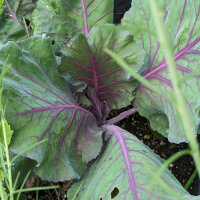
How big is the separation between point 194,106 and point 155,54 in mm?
190

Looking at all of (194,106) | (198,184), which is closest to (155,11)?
(194,106)

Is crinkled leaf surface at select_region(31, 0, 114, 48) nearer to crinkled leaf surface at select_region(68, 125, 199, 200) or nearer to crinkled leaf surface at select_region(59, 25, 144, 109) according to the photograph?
crinkled leaf surface at select_region(59, 25, 144, 109)

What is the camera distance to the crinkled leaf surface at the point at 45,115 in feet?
2.09

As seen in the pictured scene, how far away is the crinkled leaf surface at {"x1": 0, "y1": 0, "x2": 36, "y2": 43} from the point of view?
3.17 ft

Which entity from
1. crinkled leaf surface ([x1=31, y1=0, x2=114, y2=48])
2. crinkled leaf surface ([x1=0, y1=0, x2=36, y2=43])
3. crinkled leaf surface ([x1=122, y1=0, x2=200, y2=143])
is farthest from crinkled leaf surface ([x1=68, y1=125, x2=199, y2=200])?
crinkled leaf surface ([x1=0, y1=0, x2=36, y2=43])

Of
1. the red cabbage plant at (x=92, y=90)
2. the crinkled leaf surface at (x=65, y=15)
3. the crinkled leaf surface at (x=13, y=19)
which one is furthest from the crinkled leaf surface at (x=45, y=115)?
the crinkled leaf surface at (x=13, y=19)

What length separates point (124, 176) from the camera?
646 millimetres

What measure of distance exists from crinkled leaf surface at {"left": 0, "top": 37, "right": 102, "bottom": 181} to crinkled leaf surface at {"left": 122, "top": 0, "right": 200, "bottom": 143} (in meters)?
0.20

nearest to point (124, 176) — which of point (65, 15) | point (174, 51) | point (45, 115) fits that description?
point (45, 115)

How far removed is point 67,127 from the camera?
0.75 meters

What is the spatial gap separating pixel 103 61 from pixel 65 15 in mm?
209

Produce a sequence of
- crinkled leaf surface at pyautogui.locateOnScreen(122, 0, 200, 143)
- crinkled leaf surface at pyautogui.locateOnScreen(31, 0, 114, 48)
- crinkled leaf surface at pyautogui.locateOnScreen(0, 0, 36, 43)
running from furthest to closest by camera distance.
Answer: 1. crinkled leaf surface at pyautogui.locateOnScreen(0, 0, 36, 43)
2. crinkled leaf surface at pyautogui.locateOnScreen(31, 0, 114, 48)
3. crinkled leaf surface at pyautogui.locateOnScreen(122, 0, 200, 143)

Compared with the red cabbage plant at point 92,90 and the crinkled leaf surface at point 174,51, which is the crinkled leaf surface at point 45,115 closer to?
the red cabbage plant at point 92,90

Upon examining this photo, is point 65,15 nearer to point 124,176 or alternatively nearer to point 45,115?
point 45,115
